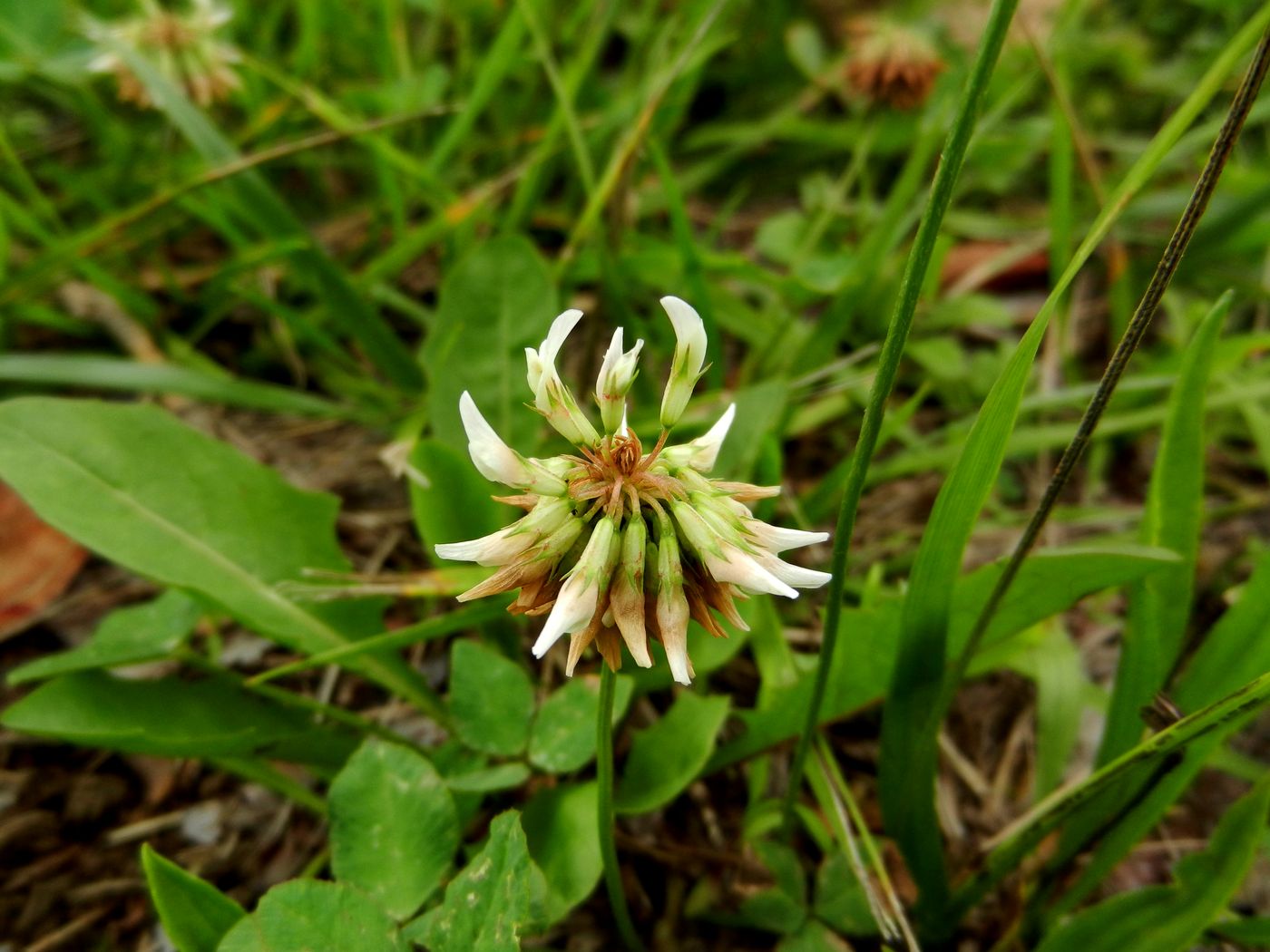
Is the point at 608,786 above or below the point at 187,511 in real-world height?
above

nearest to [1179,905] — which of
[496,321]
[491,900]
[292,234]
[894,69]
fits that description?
[491,900]

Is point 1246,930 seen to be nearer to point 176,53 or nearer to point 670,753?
point 670,753

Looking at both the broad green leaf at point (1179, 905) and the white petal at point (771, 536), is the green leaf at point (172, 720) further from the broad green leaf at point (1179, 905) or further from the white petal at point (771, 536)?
the broad green leaf at point (1179, 905)

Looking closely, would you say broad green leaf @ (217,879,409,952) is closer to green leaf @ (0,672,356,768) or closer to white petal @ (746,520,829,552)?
green leaf @ (0,672,356,768)

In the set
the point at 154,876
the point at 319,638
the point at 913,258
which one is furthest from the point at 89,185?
the point at 913,258

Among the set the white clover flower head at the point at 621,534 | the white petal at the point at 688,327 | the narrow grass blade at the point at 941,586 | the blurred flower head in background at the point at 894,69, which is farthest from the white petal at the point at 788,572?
the blurred flower head in background at the point at 894,69

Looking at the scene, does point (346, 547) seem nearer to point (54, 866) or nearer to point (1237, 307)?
point (54, 866)
